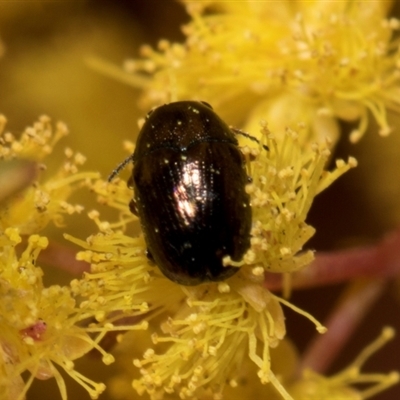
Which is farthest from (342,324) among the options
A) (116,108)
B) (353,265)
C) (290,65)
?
(116,108)

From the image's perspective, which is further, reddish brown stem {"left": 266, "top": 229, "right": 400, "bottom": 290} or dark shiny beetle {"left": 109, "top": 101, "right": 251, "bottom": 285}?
reddish brown stem {"left": 266, "top": 229, "right": 400, "bottom": 290}

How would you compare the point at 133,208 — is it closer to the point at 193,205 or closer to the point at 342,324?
the point at 193,205

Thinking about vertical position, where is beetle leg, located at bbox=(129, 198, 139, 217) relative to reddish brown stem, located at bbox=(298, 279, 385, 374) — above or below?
above

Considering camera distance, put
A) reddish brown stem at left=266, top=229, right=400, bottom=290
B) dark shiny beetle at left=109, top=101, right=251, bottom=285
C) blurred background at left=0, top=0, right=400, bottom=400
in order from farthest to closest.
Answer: blurred background at left=0, top=0, right=400, bottom=400
reddish brown stem at left=266, top=229, right=400, bottom=290
dark shiny beetle at left=109, top=101, right=251, bottom=285

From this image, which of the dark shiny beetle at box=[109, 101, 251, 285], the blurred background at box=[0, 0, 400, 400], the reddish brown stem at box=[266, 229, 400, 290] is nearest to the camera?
the dark shiny beetle at box=[109, 101, 251, 285]

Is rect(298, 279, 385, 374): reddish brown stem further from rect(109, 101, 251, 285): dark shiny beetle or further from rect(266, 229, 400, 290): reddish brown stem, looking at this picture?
rect(109, 101, 251, 285): dark shiny beetle

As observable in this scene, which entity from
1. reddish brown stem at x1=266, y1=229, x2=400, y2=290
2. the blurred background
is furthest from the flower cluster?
the blurred background

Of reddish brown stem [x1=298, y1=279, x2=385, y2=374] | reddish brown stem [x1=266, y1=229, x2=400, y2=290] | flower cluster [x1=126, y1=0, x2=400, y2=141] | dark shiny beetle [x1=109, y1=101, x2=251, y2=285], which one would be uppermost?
dark shiny beetle [x1=109, y1=101, x2=251, y2=285]

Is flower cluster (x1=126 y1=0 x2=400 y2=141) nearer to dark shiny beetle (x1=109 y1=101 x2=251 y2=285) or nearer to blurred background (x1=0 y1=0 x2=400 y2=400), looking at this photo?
dark shiny beetle (x1=109 y1=101 x2=251 y2=285)
